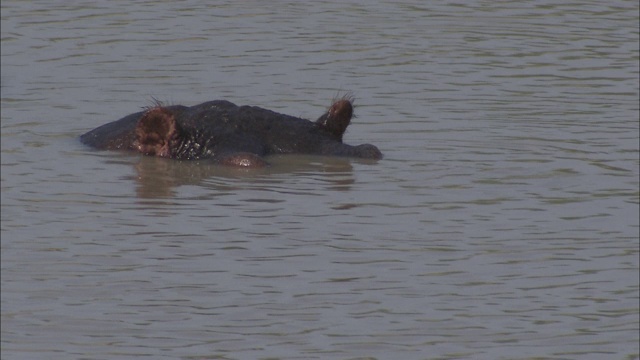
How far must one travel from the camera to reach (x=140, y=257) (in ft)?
29.5

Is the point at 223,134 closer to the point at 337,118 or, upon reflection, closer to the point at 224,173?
the point at 224,173

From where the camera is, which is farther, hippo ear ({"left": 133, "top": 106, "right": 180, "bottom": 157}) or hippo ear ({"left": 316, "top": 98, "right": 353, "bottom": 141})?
hippo ear ({"left": 316, "top": 98, "right": 353, "bottom": 141})

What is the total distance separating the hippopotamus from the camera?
12562 millimetres

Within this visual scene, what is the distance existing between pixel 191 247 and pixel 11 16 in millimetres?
9786

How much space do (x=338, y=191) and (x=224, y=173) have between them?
1097mm

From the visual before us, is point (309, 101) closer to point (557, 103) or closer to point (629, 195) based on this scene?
point (557, 103)

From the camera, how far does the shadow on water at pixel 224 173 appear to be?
11.6 m

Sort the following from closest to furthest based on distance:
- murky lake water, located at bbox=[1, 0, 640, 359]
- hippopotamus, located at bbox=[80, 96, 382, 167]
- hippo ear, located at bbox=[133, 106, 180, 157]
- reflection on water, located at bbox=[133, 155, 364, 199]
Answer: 1. murky lake water, located at bbox=[1, 0, 640, 359]
2. reflection on water, located at bbox=[133, 155, 364, 199]
3. hippo ear, located at bbox=[133, 106, 180, 157]
4. hippopotamus, located at bbox=[80, 96, 382, 167]

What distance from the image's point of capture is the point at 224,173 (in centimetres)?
1205

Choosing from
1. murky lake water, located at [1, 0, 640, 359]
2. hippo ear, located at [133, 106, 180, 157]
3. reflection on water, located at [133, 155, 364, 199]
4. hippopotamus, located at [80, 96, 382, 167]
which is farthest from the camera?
hippopotamus, located at [80, 96, 382, 167]

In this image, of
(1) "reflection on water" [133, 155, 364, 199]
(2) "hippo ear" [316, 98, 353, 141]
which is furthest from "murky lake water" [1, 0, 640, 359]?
(2) "hippo ear" [316, 98, 353, 141]

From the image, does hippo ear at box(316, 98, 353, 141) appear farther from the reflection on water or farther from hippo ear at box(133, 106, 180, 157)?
hippo ear at box(133, 106, 180, 157)

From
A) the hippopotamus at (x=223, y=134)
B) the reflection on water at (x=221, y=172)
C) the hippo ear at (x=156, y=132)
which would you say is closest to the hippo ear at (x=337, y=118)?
the hippopotamus at (x=223, y=134)

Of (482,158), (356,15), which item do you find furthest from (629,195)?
(356,15)
